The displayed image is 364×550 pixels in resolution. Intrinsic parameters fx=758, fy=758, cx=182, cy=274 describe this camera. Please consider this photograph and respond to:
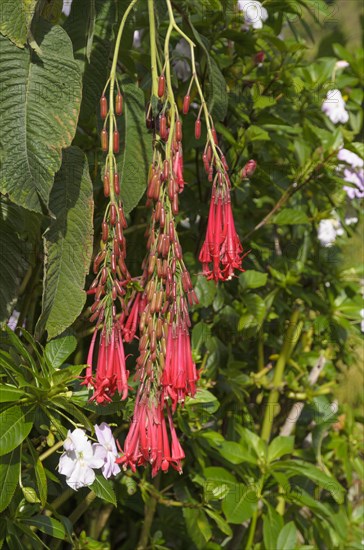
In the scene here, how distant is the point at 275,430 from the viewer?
2.05 meters

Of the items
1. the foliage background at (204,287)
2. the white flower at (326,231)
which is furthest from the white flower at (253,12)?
the white flower at (326,231)

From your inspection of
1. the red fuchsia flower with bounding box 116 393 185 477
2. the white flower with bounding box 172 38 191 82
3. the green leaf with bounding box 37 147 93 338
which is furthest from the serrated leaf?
the white flower with bounding box 172 38 191 82

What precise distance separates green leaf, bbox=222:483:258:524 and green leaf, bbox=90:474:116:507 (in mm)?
414

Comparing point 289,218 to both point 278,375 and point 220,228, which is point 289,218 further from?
point 220,228

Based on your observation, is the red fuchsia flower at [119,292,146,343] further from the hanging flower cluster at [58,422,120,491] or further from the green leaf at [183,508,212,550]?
the green leaf at [183,508,212,550]

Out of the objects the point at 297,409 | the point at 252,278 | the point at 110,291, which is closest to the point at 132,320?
the point at 110,291

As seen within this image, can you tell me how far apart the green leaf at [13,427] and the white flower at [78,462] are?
0.24 ft

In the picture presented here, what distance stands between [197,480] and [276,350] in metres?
0.52

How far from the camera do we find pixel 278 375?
1.89 metres

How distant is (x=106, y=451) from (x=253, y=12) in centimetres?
101

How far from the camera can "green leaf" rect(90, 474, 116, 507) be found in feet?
3.77

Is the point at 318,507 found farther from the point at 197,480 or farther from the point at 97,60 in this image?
the point at 97,60

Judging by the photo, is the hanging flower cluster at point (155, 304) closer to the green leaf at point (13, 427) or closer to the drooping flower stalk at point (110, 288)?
the drooping flower stalk at point (110, 288)

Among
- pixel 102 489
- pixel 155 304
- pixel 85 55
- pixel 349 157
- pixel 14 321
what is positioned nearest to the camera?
pixel 155 304
